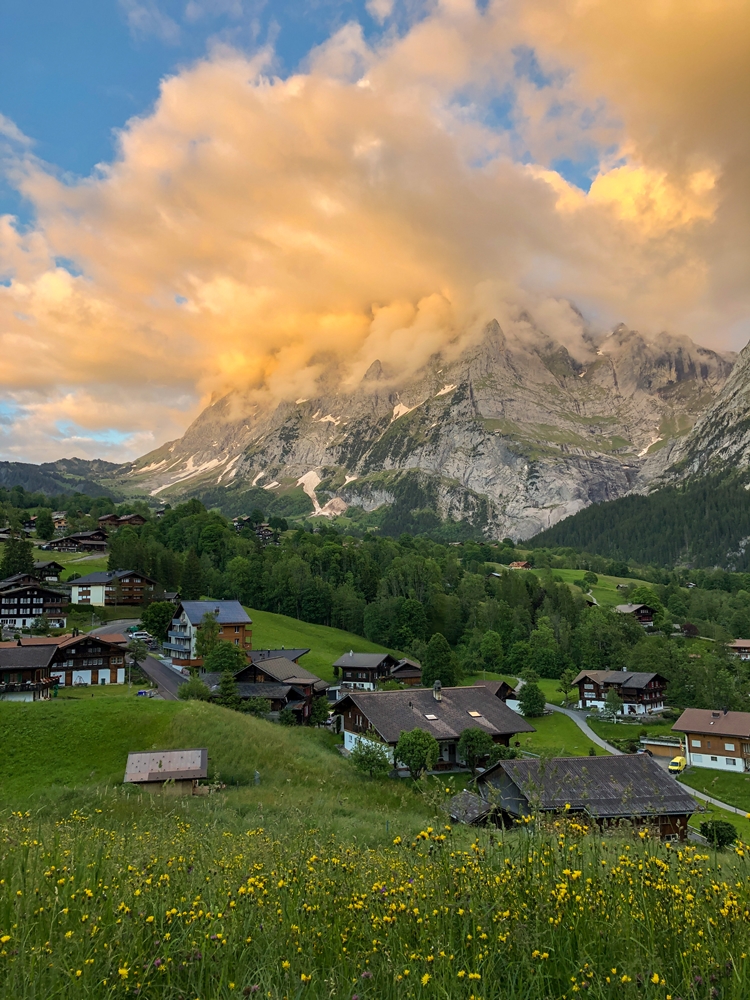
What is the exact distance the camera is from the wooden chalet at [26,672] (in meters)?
61.8

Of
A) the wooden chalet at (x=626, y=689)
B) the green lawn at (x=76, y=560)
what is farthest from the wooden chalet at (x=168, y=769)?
the green lawn at (x=76, y=560)

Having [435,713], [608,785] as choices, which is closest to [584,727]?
[435,713]

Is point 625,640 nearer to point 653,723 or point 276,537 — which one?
point 653,723

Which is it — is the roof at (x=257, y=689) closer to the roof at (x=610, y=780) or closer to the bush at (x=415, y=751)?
the bush at (x=415, y=751)

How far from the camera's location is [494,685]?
86688 millimetres

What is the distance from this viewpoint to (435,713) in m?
56.8

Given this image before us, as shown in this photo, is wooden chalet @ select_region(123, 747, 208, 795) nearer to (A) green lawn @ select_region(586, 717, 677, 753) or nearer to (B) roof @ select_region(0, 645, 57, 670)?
(B) roof @ select_region(0, 645, 57, 670)

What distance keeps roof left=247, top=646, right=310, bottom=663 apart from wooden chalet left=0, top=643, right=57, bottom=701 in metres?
25.6

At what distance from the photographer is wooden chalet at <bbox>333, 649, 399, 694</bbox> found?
86.1 m

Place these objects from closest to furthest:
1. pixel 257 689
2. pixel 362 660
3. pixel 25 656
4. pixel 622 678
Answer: pixel 25 656
pixel 257 689
pixel 362 660
pixel 622 678

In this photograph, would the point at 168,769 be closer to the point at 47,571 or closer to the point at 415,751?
the point at 415,751

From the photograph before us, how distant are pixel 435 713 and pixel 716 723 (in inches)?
1462

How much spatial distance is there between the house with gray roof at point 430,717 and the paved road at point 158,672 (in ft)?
60.2

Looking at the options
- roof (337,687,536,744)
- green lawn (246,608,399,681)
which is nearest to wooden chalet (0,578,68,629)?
green lawn (246,608,399,681)
